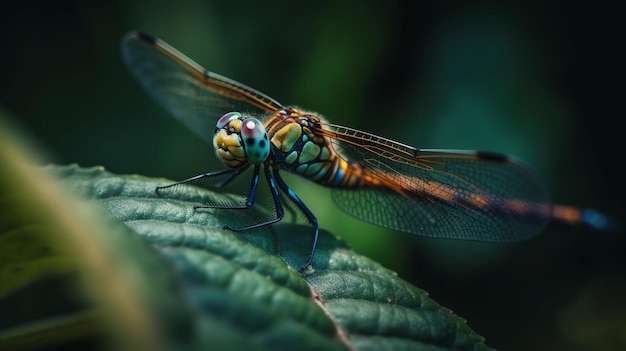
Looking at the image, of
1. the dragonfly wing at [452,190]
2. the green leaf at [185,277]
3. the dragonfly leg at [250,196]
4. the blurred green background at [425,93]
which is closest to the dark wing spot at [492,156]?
the dragonfly wing at [452,190]

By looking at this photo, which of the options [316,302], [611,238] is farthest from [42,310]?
[611,238]

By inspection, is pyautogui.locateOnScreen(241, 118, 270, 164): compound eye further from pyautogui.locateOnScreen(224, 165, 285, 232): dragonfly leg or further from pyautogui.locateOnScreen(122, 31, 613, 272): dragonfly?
pyautogui.locateOnScreen(224, 165, 285, 232): dragonfly leg

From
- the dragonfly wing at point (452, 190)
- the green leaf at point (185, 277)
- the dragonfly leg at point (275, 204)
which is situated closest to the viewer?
the green leaf at point (185, 277)

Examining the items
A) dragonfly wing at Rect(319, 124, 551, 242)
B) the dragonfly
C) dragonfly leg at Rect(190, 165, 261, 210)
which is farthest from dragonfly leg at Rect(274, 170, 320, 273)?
dragonfly wing at Rect(319, 124, 551, 242)

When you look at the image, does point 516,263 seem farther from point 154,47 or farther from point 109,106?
point 109,106

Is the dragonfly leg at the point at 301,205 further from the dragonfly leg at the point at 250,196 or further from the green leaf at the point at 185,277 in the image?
the dragonfly leg at the point at 250,196

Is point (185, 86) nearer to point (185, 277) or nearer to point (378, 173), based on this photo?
point (378, 173)

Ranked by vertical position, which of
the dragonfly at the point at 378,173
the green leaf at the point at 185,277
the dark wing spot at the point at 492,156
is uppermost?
the dark wing spot at the point at 492,156
